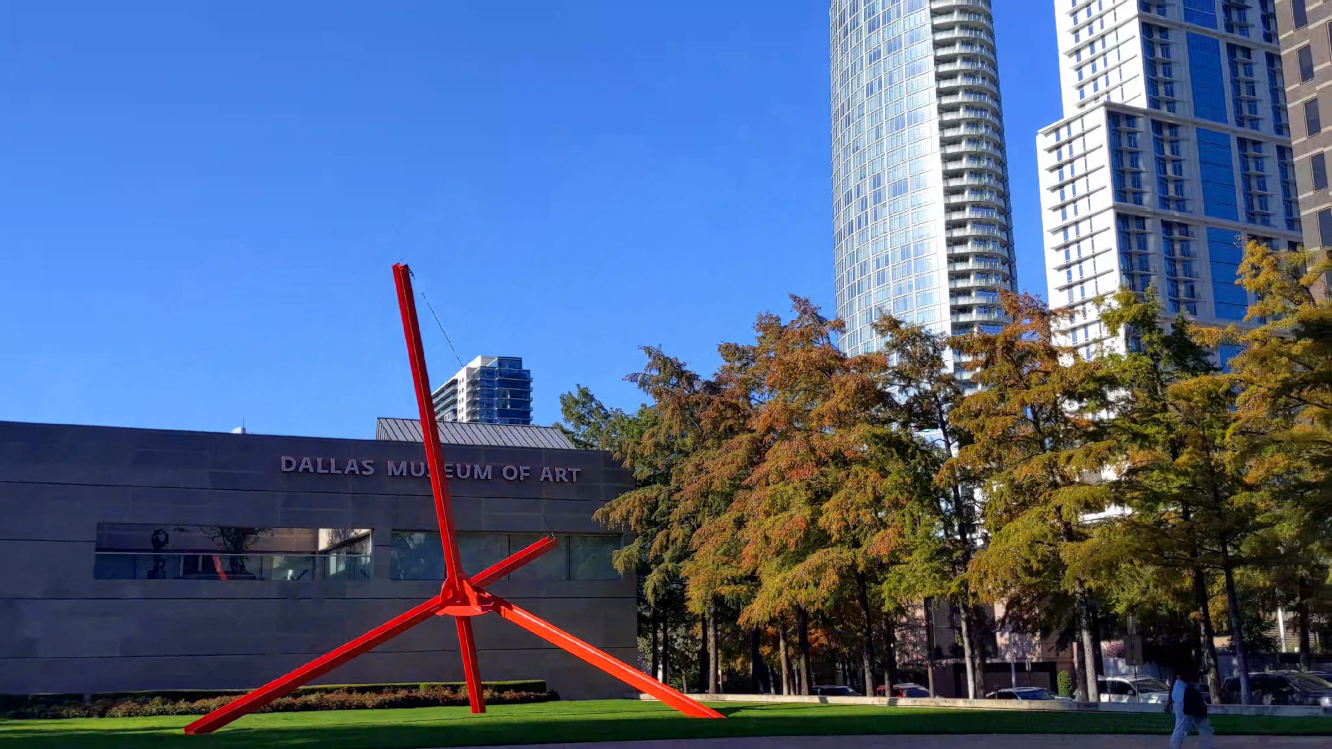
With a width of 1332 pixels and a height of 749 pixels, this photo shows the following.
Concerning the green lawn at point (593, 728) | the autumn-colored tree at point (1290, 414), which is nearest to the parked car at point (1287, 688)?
the autumn-colored tree at point (1290, 414)

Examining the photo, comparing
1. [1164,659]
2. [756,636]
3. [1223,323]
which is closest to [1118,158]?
[1223,323]

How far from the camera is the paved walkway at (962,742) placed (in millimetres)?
16891

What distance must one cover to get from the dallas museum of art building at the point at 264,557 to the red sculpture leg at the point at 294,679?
12.3 meters

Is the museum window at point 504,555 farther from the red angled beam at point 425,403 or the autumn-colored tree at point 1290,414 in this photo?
the autumn-colored tree at point 1290,414

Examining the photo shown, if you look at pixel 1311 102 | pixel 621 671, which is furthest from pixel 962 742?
pixel 1311 102

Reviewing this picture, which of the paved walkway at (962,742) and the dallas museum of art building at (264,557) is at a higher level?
the dallas museum of art building at (264,557)

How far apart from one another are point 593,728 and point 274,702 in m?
15.0

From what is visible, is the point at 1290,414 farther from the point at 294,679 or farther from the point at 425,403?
the point at 294,679

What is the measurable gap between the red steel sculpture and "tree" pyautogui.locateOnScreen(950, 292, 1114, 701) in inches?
340

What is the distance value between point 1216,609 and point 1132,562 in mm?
17495

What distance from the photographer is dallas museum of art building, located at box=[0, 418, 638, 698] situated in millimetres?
35594

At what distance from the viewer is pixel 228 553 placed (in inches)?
1489

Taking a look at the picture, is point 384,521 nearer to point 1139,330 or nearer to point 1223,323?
point 1139,330

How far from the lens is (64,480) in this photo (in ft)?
119
